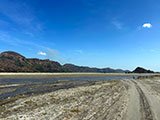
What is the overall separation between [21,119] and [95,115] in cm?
526

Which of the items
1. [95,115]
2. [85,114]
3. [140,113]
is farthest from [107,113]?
[140,113]

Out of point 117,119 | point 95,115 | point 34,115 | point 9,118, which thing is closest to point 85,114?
point 95,115

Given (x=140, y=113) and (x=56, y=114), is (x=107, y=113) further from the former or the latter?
(x=56, y=114)

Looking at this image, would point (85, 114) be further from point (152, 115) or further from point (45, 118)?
point (152, 115)

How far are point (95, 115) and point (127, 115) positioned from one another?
2.44 meters

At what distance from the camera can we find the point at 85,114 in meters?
8.47

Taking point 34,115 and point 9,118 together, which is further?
point 34,115

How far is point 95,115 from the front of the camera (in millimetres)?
8227

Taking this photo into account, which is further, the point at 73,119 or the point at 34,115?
the point at 34,115

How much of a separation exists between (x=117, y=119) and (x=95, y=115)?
5.18 feet

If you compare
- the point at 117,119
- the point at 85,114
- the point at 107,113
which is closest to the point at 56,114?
the point at 85,114

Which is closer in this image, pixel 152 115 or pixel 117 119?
pixel 117 119

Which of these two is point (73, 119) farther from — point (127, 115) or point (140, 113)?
point (140, 113)

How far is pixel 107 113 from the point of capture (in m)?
8.63
